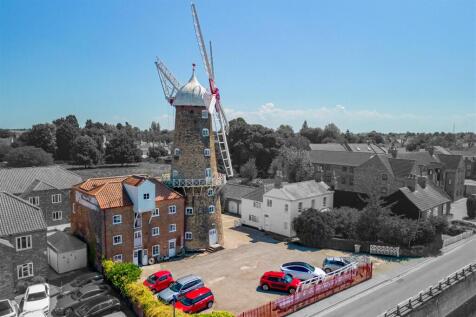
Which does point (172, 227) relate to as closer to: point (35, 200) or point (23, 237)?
point (23, 237)

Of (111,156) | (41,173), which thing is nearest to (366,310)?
(41,173)

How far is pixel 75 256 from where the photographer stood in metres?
32.3

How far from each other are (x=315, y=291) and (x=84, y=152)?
89290mm

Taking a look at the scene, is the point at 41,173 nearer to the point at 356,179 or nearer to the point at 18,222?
the point at 18,222

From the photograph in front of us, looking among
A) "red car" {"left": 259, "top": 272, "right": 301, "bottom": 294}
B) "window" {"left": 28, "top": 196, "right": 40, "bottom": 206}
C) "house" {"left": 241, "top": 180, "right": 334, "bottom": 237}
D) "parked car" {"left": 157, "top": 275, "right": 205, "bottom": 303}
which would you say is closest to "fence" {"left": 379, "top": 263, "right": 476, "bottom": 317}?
"red car" {"left": 259, "top": 272, "right": 301, "bottom": 294}

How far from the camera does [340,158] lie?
7838 centimetres

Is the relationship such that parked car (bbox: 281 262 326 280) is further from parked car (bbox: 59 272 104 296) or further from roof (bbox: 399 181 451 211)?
roof (bbox: 399 181 451 211)

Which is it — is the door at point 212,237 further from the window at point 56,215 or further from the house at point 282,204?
the window at point 56,215

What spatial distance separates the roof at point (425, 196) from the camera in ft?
141

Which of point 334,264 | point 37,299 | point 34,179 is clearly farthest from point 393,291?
point 34,179

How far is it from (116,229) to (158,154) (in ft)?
324

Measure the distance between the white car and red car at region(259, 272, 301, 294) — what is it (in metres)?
16.6

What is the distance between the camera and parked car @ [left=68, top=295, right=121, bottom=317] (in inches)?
910

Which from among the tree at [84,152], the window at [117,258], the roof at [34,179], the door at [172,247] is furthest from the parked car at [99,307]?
the tree at [84,152]
